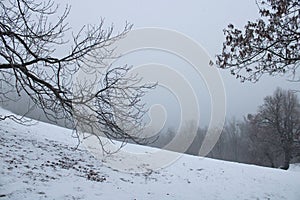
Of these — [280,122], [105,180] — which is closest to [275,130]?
[280,122]

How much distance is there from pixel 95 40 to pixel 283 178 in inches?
566

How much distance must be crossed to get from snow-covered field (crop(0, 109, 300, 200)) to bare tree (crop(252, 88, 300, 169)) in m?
14.9

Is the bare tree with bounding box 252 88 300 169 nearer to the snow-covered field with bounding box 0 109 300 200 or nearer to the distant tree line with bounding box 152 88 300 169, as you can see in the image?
the distant tree line with bounding box 152 88 300 169

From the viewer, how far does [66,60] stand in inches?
217

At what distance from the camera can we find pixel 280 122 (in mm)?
30719

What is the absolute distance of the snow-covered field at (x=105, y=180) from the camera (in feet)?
22.4

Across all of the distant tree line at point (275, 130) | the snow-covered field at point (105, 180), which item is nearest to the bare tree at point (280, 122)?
the distant tree line at point (275, 130)

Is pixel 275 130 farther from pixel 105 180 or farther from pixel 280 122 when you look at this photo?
pixel 105 180

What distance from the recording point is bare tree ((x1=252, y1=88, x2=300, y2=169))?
95.0 feet

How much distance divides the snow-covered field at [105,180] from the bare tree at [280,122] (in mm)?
14913

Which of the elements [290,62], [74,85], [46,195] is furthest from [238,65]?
[46,195]

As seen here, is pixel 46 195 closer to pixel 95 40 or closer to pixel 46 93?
pixel 46 93

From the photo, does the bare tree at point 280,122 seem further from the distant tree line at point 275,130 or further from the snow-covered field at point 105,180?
the snow-covered field at point 105,180

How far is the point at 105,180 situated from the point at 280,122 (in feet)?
88.1
